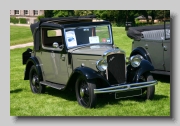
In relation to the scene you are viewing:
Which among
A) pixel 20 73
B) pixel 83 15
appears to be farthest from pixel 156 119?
pixel 20 73

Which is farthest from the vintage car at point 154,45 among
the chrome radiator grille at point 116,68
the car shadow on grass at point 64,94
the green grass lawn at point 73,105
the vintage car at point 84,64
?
the car shadow on grass at point 64,94

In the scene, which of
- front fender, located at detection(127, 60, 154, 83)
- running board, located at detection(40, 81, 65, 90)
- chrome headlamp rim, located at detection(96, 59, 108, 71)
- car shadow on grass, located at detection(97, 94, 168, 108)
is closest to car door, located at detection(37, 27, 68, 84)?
running board, located at detection(40, 81, 65, 90)

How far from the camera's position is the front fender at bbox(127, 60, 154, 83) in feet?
28.1

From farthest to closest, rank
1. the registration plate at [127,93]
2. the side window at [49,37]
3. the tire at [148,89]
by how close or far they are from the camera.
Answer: the side window at [49,37], the tire at [148,89], the registration plate at [127,93]

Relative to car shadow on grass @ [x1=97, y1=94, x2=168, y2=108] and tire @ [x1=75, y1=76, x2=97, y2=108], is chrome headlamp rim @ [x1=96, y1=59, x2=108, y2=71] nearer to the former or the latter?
tire @ [x1=75, y1=76, x2=97, y2=108]

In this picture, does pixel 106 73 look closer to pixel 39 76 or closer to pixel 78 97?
pixel 78 97

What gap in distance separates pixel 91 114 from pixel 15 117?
4.81 feet

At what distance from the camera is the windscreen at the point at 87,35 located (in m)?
8.95

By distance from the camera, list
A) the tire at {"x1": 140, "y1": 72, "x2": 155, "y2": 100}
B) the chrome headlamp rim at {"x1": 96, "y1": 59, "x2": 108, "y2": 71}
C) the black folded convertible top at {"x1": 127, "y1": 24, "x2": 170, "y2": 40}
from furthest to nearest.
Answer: the black folded convertible top at {"x1": 127, "y1": 24, "x2": 170, "y2": 40} → the tire at {"x1": 140, "y1": 72, "x2": 155, "y2": 100} → the chrome headlamp rim at {"x1": 96, "y1": 59, "x2": 108, "y2": 71}

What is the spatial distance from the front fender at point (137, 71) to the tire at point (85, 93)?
1.11 meters

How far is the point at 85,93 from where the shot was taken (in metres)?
8.16

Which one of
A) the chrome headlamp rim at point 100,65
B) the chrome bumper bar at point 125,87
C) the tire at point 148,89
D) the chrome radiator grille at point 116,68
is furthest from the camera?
the tire at point 148,89

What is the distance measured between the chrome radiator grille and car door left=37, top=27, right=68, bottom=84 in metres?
1.17

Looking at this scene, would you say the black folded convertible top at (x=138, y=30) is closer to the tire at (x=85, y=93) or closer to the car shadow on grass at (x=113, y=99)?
the car shadow on grass at (x=113, y=99)
